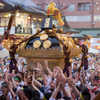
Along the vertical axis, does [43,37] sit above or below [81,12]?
below

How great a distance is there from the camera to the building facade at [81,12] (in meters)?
21.9

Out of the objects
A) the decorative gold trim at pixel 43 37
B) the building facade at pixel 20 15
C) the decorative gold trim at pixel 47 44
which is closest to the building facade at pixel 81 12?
the building facade at pixel 20 15

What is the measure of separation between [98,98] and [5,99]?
155cm

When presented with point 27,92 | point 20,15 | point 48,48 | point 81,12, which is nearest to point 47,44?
point 48,48

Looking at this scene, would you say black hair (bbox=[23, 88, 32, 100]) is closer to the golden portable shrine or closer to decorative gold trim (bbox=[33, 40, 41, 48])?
the golden portable shrine

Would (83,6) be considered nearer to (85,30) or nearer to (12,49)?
(85,30)

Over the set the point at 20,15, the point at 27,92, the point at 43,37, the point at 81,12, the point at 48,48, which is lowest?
the point at 27,92

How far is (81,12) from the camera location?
22.5 meters

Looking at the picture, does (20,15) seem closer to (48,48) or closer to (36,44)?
(36,44)

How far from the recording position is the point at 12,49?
3.92 metres

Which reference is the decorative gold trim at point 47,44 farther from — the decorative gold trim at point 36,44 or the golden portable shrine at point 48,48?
the decorative gold trim at point 36,44

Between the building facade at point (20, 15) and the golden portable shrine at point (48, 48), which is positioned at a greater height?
the building facade at point (20, 15)

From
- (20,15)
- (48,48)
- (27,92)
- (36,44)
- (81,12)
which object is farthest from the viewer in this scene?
(81,12)

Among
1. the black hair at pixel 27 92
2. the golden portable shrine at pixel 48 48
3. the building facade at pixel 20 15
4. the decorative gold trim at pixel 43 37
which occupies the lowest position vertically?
the black hair at pixel 27 92
